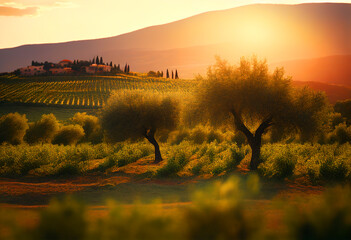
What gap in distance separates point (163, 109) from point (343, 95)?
243 feet

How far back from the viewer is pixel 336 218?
172 inches

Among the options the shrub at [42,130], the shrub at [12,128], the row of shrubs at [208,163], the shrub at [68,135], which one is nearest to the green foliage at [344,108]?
the row of shrubs at [208,163]

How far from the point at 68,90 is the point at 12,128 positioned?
87.7m

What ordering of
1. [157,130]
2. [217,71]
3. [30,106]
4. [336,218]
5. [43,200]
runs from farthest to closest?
[30,106] → [157,130] → [217,71] → [43,200] → [336,218]

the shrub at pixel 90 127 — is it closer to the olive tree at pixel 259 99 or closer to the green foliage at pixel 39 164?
the green foliage at pixel 39 164

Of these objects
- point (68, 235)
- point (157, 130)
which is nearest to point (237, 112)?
point (157, 130)

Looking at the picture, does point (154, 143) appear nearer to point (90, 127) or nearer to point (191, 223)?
point (191, 223)

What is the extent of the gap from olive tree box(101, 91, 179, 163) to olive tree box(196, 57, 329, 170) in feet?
23.3

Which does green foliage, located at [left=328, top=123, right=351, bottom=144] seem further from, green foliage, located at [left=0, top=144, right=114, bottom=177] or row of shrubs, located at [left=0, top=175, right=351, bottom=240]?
row of shrubs, located at [left=0, top=175, right=351, bottom=240]

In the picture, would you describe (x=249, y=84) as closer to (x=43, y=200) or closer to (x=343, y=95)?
(x=43, y=200)

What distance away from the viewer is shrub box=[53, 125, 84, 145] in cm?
4762

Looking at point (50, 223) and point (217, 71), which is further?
point (217, 71)

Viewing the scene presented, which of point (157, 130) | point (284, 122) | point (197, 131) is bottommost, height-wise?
point (197, 131)

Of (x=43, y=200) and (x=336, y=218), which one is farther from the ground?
(x=336, y=218)
